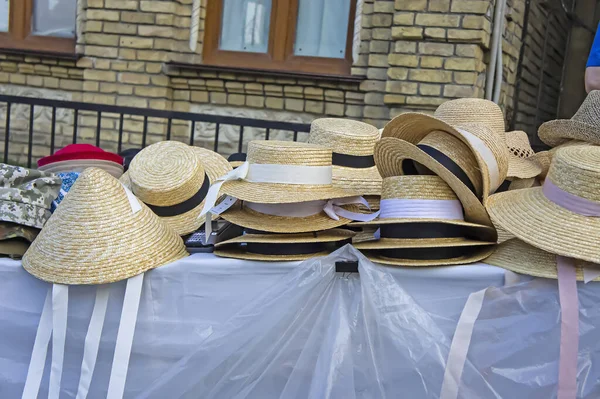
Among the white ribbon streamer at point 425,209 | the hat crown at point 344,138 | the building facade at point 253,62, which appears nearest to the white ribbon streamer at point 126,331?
the white ribbon streamer at point 425,209

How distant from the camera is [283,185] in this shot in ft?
Answer: 6.06

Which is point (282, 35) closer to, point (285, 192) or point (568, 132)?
point (568, 132)

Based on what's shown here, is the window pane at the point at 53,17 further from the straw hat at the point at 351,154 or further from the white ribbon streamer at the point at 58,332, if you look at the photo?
the white ribbon streamer at the point at 58,332

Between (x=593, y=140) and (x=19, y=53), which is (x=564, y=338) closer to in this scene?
(x=593, y=140)

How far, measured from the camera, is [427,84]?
15.6 ft

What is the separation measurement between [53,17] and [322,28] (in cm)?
255

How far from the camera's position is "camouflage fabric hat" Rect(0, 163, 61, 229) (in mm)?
1855

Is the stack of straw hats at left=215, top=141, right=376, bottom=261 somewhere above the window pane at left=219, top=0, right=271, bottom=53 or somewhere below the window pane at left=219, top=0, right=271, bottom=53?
below

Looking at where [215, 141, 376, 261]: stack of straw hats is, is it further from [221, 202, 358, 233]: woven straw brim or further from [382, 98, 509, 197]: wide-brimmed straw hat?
[382, 98, 509, 197]: wide-brimmed straw hat

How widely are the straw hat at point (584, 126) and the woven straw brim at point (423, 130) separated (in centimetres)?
55

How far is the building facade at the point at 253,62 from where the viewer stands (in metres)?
4.75

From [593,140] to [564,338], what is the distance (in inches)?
39.1

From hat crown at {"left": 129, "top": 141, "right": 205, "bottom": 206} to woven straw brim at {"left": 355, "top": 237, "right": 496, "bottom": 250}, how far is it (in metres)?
0.73

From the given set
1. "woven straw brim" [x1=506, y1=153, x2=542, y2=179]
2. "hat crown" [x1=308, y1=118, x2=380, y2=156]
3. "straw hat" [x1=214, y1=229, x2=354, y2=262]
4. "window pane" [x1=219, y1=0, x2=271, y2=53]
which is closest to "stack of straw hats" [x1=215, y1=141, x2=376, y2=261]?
"straw hat" [x1=214, y1=229, x2=354, y2=262]
